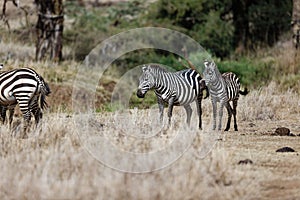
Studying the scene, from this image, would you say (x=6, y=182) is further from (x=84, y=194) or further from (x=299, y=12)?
(x=299, y=12)

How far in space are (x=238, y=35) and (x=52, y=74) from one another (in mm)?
11111

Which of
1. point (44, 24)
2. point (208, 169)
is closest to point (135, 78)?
point (44, 24)

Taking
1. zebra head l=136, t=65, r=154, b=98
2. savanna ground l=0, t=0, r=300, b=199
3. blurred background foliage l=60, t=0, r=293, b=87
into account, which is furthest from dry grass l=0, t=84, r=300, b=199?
blurred background foliage l=60, t=0, r=293, b=87

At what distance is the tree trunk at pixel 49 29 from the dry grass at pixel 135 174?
10.3 metres

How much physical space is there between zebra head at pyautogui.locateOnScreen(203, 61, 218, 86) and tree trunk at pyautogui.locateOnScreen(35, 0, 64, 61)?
32.9 ft

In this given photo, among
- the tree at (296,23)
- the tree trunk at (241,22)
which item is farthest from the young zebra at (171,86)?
the tree trunk at (241,22)

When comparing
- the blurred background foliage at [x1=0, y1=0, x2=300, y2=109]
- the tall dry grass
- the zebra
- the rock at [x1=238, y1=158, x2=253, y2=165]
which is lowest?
the tall dry grass

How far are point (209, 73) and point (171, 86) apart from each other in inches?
26.5

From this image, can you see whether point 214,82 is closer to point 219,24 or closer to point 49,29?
point 49,29

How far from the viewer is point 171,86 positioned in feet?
30.3

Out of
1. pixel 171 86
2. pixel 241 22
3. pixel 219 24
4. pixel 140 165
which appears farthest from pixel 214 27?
pixel 140 165

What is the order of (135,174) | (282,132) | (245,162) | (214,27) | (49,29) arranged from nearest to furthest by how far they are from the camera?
(135,174), (245,162), (282,132), (49,29), (214,27)

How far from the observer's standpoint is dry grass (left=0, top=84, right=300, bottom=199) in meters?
5.74

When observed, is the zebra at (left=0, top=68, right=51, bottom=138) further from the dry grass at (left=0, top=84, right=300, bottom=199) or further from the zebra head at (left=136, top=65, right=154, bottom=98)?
the zebra head at (left=136, top=65, right=154, bottom=98)
